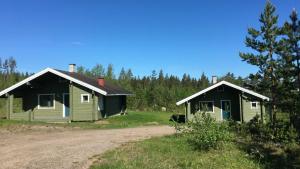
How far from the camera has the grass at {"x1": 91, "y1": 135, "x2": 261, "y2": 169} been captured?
9.39m

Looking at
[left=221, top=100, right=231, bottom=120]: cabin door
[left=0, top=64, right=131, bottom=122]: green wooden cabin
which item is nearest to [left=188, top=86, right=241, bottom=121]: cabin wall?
[left=221, top=100, right=231, bottom=120]: cabin door

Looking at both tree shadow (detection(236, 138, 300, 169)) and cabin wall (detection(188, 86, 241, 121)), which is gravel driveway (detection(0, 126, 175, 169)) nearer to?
tree shadow (detection(236, 138, 300, 169))

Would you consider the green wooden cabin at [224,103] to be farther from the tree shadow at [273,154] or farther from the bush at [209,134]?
the bush at [209,134]

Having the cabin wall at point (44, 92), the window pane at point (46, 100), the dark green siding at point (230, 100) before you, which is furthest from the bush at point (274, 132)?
the window pane at point (46, 100)

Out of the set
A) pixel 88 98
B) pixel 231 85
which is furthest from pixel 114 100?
pixel 231 85

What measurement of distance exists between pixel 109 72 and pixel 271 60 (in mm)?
74888

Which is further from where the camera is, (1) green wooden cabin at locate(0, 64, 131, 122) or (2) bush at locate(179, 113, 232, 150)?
(1) green wooden cabin at locate(0, 64, 131, 122)

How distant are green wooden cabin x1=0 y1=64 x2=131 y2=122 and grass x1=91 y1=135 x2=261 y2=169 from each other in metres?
14.9

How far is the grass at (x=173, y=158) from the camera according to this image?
939 centimetres

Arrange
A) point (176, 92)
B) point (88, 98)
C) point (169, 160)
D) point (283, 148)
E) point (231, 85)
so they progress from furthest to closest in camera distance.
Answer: point (176, 92), point (231, 85), point (88, 98), point (283, 148), point (169, 160)

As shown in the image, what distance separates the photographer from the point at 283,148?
43.0 ft

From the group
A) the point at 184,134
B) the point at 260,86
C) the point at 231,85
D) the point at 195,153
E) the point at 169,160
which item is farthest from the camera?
the point at 231,85

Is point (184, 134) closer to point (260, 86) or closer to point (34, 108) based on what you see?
point (260, 86)

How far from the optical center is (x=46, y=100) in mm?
28922
